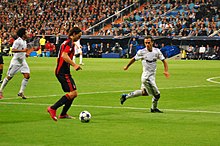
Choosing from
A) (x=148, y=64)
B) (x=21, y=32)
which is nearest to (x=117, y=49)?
(x=21, y=32)

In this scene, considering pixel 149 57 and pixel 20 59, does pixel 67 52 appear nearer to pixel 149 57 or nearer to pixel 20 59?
pixel 149 57

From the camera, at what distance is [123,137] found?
1267 centimetres

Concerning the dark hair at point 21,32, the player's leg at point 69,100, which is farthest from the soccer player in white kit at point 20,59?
the player's leg at point 69,100

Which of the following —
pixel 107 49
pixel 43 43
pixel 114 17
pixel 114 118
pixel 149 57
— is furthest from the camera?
pixel 114 17

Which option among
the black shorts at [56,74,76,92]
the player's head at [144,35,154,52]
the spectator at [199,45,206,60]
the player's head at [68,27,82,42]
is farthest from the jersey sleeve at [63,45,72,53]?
the spectator at [199,45,206,60]

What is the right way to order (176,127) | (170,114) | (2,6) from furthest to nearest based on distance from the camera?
(2,6) → (170,114) → (176,127)

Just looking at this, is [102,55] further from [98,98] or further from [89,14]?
[98,98]

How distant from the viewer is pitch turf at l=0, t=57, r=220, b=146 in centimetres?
1242

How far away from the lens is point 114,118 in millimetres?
15953

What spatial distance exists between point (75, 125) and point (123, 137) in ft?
6.90

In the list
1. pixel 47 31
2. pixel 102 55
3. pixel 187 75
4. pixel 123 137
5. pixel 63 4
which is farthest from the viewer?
pixel 63 4

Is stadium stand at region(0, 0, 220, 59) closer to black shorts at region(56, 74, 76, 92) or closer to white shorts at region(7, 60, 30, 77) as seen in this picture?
white shorts at region(7, 60, 30, 77)

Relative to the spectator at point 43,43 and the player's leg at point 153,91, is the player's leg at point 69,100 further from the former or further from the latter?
the spectator at point 43,43

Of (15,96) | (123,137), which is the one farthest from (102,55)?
(123,137)
